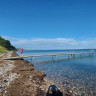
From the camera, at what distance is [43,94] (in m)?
5.50

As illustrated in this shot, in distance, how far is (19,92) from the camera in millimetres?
5215

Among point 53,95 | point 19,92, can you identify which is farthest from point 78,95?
point 19,92

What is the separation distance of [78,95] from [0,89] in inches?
219

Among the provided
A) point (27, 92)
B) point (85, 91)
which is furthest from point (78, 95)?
point (27, 92)

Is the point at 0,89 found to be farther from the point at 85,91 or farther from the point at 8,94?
the point at 85,91

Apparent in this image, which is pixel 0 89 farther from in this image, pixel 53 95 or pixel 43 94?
pixel 53 95

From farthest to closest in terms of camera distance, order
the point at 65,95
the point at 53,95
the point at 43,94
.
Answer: the point at 65,95
the point at 43,94
the point at 53,95

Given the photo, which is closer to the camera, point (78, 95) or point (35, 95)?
point (35, 95)

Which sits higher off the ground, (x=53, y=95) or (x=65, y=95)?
(x=53, y=95)

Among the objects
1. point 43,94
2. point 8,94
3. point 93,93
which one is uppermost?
point 8,94

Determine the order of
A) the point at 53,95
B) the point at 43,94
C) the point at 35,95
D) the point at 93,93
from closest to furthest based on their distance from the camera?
the point at 53,95, the point at 35,95, the point at 43,94, the point at 93,93

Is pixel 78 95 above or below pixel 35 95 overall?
below

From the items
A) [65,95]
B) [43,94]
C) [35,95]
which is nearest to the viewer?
[35,95]

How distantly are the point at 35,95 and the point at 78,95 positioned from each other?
337cm
